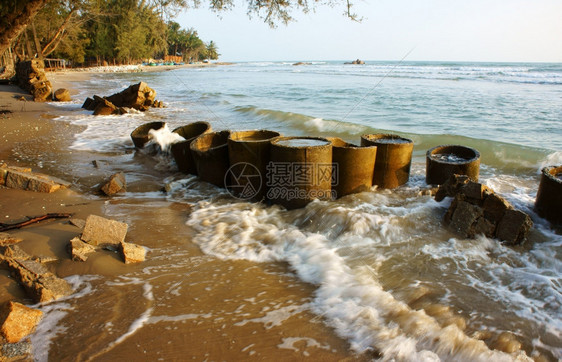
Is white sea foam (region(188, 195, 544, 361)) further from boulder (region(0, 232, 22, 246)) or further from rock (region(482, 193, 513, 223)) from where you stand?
boulder (region(0, 232, 22, 246))

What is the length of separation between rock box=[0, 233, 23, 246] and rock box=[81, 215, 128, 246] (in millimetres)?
711

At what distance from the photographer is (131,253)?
3.85m

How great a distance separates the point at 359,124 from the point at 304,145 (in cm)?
891

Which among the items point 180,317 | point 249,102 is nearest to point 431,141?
point 180,317

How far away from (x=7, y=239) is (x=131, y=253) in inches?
55.1

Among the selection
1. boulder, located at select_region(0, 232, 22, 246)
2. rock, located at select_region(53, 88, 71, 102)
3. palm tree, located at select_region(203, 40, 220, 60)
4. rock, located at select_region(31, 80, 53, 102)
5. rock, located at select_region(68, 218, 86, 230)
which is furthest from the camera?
palm tree, located at select_region(203, 40, 220, 60)

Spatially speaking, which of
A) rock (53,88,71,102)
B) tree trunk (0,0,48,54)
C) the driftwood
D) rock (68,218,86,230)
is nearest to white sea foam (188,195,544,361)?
rock (68,218,86,230)

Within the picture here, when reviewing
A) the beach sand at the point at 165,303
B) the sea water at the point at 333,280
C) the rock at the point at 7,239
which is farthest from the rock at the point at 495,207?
the rock at the point at 7,239

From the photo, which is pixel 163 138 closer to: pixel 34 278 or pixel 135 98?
pixel 34 278

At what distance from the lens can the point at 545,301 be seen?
3.39m

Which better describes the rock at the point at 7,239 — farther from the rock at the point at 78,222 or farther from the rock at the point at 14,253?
the rock at the point at 78,222

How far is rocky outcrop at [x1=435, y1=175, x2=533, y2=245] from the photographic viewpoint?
4.36m

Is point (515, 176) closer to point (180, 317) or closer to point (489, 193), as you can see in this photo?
point (489, 193)

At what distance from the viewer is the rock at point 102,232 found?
13.2 feet
